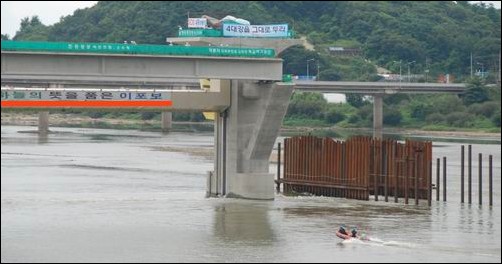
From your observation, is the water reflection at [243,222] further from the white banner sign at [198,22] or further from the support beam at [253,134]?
the white banner sign at [198,22]

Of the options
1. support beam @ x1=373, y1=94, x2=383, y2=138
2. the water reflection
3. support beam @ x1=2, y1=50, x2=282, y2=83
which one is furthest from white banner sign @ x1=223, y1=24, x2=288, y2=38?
support beam @ x1=373, y1=94, x2=383, y2=138

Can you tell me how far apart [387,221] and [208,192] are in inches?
560

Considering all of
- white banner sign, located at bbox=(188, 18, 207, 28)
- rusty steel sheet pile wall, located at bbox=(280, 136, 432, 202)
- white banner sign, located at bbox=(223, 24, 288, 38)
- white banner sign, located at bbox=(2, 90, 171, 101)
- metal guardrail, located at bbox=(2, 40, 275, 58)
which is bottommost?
rusty steel sheet pile wall, located at bbox=(280, 136, 432, 202)

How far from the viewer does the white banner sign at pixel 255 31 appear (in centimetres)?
7325

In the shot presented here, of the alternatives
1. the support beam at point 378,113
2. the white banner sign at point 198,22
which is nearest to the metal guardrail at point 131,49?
the white banner sign at point 198,22

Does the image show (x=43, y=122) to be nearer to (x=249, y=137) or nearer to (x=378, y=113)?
(x=378, y=113)

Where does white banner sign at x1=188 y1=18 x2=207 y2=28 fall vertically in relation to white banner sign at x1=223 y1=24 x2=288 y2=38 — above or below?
above

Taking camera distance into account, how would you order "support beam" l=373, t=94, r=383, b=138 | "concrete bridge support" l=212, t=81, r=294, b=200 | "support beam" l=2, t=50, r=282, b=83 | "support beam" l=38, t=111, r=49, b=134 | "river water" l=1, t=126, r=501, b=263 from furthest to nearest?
"support beam" l=373, t=94, r=383, b=138, "support beam" l=38, t=111, r=49, b=134, "concrete bridge support" l=212, t=81, r=294, b=200, "support beam" l=2, t=50, r=282, b=83, "river water" l=1, t=126, r=501, b=263

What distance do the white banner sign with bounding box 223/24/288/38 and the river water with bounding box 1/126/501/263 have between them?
9.29m

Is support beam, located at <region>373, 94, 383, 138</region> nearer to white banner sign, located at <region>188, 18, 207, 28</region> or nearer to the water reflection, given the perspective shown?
white banner sign, located at <region>188, 18, 207, 28</region>

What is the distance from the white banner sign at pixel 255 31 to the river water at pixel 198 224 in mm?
9289

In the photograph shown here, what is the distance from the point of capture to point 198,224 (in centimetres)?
5747

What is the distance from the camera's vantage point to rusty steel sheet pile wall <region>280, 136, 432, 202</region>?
6900cm

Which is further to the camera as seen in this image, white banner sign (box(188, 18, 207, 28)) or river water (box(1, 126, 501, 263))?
white banner sign (box(188, 18, 207, 28))
